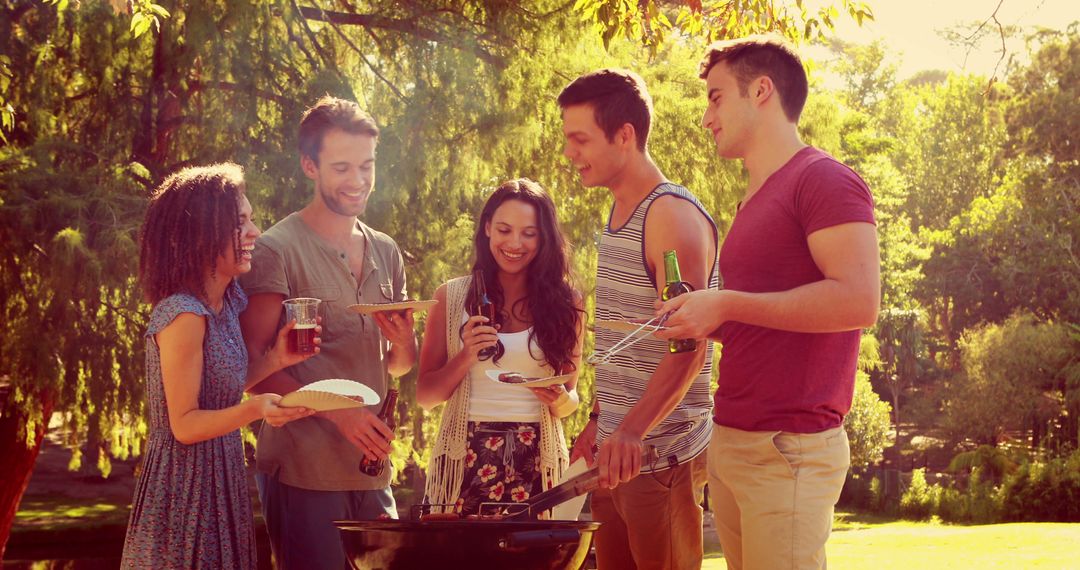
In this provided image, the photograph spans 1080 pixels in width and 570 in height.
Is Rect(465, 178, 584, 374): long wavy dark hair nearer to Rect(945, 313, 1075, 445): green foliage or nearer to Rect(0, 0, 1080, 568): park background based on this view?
Rect(0, 0, 1080, 568): park background

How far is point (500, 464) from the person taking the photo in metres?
3.51

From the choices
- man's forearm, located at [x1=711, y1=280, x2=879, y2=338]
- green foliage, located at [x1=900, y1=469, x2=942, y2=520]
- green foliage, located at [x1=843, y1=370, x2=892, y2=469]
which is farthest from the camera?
green foliage, located at [x1=843, y1=370, x2=892, y2=469]

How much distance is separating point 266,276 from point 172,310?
43 cm

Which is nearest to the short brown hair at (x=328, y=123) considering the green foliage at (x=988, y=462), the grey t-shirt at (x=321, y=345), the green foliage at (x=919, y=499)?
the grey t-shirt at (x=321, y=345)

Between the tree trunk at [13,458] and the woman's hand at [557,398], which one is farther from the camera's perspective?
the tree trunk at [13,458]

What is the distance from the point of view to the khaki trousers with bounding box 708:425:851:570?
7.78 feet

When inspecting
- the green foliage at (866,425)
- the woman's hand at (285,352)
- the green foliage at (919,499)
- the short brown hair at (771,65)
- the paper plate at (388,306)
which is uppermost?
the green foliage at (866,425)

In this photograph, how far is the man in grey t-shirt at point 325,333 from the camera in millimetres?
3223

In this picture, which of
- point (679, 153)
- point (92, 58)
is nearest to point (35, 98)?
point (92, 58)

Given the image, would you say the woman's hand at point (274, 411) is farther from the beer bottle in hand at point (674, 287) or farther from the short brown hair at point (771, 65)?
the short brown hair at point (771, 65)

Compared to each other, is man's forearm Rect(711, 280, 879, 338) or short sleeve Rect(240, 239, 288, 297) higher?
short sleeve Rect(240, 239, 288, 297)

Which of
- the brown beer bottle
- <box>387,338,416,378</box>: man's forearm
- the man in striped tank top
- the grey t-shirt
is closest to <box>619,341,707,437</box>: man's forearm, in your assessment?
the man in striped tank top

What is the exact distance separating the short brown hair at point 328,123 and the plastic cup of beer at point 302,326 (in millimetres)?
641

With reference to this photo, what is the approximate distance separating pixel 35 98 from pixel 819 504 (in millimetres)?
9373
